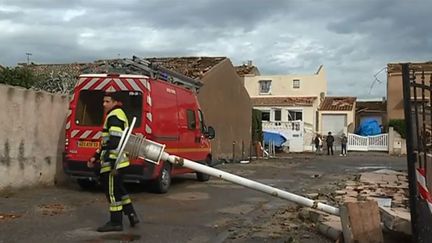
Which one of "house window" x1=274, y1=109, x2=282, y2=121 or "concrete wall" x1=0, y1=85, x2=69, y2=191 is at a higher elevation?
"house window" x1=274, y1=109, x2=282, y2=121

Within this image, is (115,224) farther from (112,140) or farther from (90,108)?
(90,108)

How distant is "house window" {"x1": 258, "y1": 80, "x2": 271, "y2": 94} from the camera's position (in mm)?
55125

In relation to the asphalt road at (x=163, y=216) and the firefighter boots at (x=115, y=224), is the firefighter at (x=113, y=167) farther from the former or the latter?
the asphalt road at (x=163, y=216)

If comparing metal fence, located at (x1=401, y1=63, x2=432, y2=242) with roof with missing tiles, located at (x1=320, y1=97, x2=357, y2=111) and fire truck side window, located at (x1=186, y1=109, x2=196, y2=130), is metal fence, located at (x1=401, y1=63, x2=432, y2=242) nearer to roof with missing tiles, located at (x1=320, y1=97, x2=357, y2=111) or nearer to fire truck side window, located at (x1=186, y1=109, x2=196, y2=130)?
fire truck side window, located at (x1=186, y1=109, x2=196, y2=130)

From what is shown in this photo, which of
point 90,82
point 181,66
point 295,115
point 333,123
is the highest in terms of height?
point 181,66

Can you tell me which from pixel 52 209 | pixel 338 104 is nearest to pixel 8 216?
pixel 52 209

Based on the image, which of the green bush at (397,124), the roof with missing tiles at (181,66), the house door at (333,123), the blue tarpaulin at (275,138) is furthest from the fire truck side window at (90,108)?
the house door at (333,123)

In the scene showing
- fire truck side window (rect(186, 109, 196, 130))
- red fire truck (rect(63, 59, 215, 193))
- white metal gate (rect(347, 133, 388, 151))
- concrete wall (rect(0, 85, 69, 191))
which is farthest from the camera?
white metal gate (rect(347, 133, 388, 151))

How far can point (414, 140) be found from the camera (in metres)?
6.23

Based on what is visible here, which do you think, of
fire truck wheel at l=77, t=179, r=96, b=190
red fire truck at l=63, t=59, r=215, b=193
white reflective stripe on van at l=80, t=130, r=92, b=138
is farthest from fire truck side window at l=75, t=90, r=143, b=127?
fire truck wheel at l=77, t=179, r=96, b=190

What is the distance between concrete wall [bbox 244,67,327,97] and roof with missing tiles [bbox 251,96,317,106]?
1.69 meters

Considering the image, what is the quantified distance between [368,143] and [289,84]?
40.3ft

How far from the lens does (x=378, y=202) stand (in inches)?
376

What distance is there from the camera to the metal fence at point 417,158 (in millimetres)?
6062
